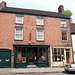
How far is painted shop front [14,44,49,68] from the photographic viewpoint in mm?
16562

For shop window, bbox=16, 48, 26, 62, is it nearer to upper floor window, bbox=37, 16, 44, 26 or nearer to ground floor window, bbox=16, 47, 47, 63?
ground floor window, bbox=16, 47, 47, 63

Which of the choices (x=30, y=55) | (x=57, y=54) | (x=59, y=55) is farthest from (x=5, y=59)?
(x=59, y=55)

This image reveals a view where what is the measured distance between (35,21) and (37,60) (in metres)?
6.48

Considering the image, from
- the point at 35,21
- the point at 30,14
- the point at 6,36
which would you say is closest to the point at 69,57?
the point at 35,21

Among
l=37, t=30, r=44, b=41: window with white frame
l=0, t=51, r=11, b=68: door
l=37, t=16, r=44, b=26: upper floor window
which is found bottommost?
l=0, t=51, r=11, b=68: door

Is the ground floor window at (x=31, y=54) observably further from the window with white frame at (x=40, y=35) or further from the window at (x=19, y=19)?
the window at (x=19, y=19)

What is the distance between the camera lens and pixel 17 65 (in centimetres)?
1630

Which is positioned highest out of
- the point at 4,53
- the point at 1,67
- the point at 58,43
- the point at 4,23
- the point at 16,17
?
the point at 16,17

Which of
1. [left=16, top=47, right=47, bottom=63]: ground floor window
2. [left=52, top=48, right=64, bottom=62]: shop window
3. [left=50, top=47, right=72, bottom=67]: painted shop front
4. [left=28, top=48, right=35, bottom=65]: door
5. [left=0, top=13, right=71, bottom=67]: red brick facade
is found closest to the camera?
[left=0, top=13, right=71, bottom=67]: red brick facade

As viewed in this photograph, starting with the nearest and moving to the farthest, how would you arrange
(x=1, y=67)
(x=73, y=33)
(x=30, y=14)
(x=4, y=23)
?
(x=1, y=67)
(x=4, y=23)
(x=30, y=14)
(x=73, y=33)

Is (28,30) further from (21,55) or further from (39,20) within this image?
(21,55)

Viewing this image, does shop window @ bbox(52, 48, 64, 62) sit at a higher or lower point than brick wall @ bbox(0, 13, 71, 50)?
lower

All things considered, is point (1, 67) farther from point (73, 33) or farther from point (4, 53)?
point (73, 33)

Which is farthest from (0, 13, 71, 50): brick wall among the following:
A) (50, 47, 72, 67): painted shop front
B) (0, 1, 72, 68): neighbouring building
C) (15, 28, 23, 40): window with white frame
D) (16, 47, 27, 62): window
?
(16, 47, 27, 62): window
